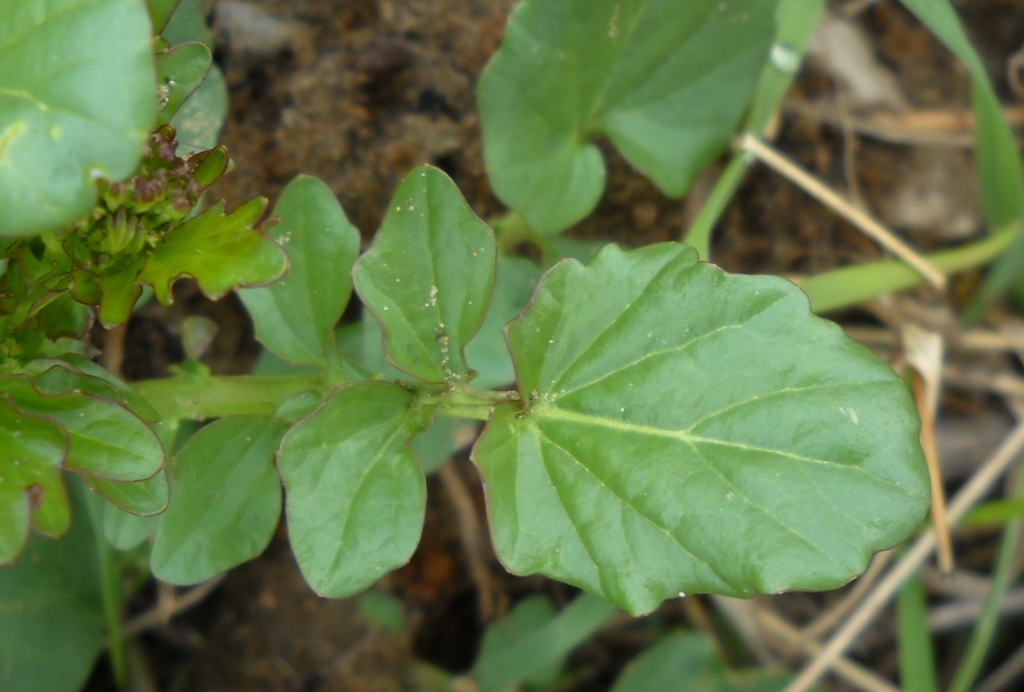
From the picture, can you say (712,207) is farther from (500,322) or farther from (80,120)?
(80,120)

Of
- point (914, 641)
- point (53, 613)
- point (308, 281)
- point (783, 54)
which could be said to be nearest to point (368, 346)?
point (308, 281)

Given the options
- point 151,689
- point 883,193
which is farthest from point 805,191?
point 151,689

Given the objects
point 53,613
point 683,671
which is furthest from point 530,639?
point 53,613

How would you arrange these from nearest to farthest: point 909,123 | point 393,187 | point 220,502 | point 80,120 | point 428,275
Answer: point 80,120 < point 428,275 < point 220,502 < point 393,187 < point 909,123

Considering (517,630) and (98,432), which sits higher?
(98,432)

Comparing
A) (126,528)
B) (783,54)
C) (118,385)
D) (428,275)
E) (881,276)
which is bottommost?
(126,528)

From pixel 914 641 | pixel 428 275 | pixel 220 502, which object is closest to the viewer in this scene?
pixel 428 275

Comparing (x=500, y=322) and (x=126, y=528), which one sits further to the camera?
(x=500, y=322)

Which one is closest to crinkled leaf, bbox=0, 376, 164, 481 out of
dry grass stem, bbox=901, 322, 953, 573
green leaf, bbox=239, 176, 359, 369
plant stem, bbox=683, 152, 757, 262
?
green leaf, bbox=239, 176, 359, 369
